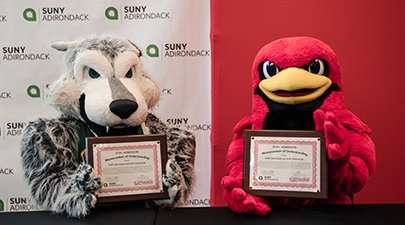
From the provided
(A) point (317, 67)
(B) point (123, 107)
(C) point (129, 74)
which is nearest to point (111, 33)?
(C) point (129, 74)

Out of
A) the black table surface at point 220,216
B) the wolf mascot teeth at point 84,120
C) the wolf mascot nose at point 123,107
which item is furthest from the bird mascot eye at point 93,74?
the black table surface at point 220,216

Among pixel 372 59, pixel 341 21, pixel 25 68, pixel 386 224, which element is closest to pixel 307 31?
pixel 341 21

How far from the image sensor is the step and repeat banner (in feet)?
6.08

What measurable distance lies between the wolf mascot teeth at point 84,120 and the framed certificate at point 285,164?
0.18 m

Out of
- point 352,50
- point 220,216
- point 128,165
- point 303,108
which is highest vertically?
point 352,50

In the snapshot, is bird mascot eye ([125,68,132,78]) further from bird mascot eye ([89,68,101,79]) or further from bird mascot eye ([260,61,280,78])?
bird mascot eye ([260,61,280,78])

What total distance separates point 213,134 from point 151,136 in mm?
776

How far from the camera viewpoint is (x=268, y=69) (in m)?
1.12

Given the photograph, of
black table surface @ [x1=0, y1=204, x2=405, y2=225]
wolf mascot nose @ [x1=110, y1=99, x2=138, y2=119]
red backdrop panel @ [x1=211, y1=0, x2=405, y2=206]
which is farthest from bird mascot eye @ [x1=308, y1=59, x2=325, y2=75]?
red backdrop panel @ [x1=211, y1=0, x2=405, y2=206]

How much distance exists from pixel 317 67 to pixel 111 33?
39.8 inches

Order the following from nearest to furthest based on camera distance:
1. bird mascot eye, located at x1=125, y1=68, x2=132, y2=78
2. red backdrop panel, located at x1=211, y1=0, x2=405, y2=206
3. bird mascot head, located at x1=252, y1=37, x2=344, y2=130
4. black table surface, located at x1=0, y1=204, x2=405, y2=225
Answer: black table surface, located at x1=0, y1=204, x2=405, y2=225
bird mascot head, located at x1=252, y1=37, x2=344, y2=130
bird mascot eye, located at x1=125, y1=68, x2=132, y2=78
red backdrop panel, located at x1=211, y1=0, x2=405, y2=206

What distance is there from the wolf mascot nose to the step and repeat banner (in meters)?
0.76

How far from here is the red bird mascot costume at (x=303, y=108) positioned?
1042 mm

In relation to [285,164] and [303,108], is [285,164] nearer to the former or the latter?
[285,164]
